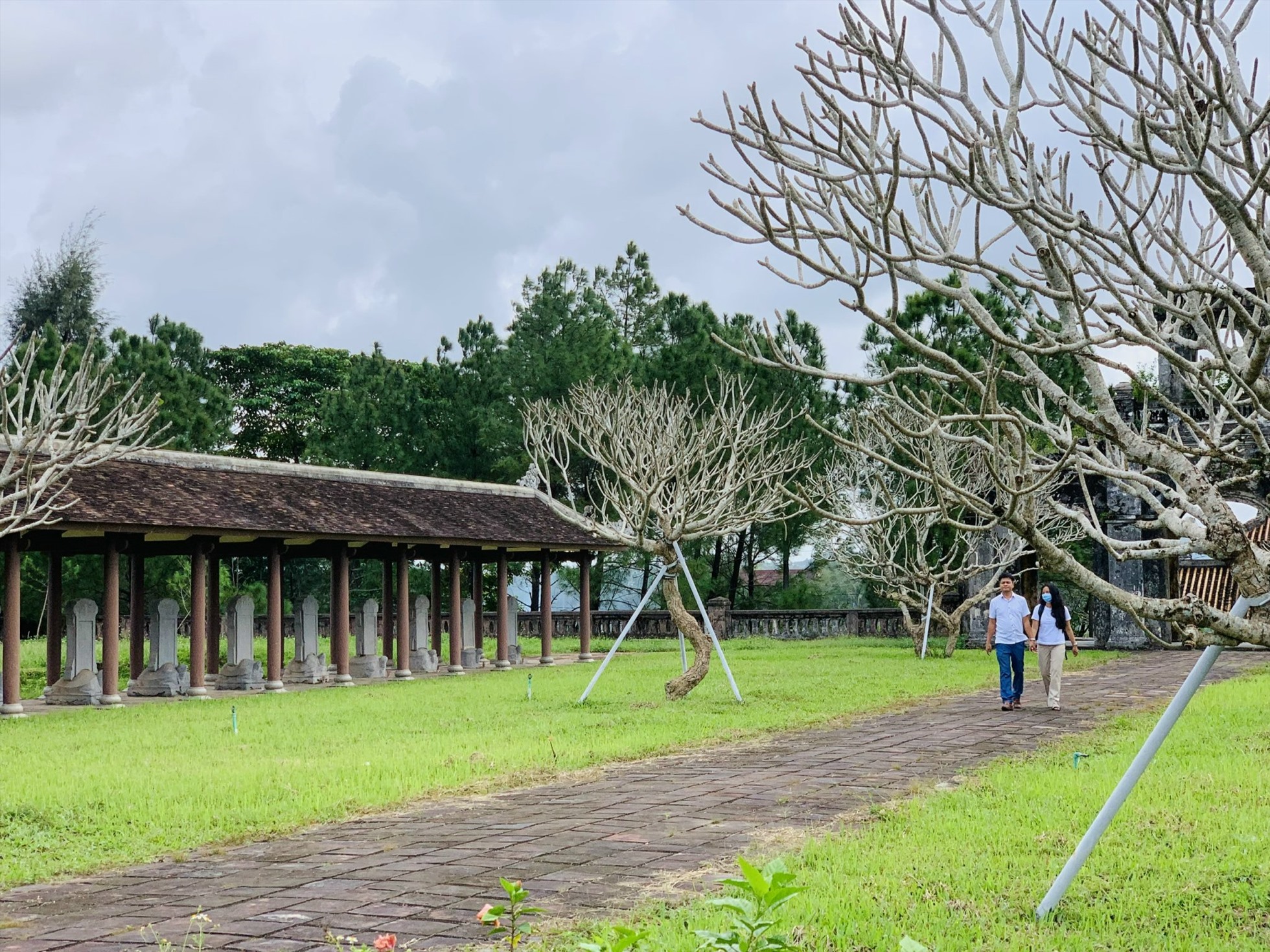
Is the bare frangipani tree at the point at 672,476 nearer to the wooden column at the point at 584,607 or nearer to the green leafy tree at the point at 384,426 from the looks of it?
the wooden column at the point at 584,607

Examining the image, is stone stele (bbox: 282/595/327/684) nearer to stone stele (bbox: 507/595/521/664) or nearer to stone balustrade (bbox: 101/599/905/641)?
stone stele (bbox: 507/595/521/664)

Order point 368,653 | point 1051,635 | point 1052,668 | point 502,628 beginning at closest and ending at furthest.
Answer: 1. point 1051,635
2. point 1052,668
3. point 368,653
4. point 502,628

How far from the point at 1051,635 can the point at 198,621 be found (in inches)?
493

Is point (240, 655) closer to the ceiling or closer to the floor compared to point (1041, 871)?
closer to the ceiling

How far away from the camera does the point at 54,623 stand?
21375mm

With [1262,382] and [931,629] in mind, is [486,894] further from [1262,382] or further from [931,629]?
[931,629]

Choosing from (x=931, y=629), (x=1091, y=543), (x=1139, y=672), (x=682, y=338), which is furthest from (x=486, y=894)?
(x=682, y=338)

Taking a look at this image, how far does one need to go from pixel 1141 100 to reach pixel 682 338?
1332 inches

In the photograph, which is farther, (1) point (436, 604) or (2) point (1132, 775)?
(1) point (436, 604)

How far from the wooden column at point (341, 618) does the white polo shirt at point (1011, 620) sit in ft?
39.5

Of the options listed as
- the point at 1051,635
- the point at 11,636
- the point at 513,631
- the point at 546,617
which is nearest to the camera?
the point at 1051,635

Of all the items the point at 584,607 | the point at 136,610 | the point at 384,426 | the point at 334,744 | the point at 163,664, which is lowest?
the point at 334,744

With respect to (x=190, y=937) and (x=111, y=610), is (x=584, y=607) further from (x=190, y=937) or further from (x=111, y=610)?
(x=190, y=937)

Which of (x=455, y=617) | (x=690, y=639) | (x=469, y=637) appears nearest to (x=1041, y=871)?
(x=690, y=639)
